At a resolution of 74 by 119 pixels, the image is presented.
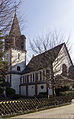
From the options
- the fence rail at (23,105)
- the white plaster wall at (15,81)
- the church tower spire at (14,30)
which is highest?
the church tower spire at (14,30)

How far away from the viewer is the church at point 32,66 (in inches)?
440

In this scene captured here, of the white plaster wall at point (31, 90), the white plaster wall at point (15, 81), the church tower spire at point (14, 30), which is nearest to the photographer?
the church tower spire at point (14, 30)

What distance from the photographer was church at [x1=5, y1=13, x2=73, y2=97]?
1119 cm

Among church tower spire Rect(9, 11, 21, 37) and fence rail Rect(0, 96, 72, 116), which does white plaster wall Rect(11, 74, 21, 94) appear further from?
church tower spire Rect(9, 11, 21, 37)

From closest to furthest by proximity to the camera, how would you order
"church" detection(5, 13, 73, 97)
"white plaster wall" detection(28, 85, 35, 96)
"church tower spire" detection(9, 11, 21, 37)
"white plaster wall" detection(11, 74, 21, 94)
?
"church tower spire" detection(9, 11, 21, 37) < "church" detection(5, 13, 73, 97) < "white plaster wall" detection(28, 85, 35, 96) < "white plaster wall" detection(11, 74, 21, 94)

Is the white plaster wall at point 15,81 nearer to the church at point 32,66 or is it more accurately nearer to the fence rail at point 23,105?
the church at point 32,66

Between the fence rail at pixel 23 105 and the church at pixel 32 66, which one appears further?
the church at pixel 32 66

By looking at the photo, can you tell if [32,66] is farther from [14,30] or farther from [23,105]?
[14,30]

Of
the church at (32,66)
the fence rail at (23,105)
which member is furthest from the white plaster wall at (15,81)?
the fence rail at (23,105)

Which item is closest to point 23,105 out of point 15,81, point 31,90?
point 31,90

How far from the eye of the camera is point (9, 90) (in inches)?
1201

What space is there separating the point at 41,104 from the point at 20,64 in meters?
27.3

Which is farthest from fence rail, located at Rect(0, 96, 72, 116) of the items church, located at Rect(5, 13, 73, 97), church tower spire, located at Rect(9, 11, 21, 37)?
church tower spire, located at Rect(9, 11, 21, 37)

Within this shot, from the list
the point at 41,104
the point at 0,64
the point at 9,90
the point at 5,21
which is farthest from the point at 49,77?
the point at 9,90
